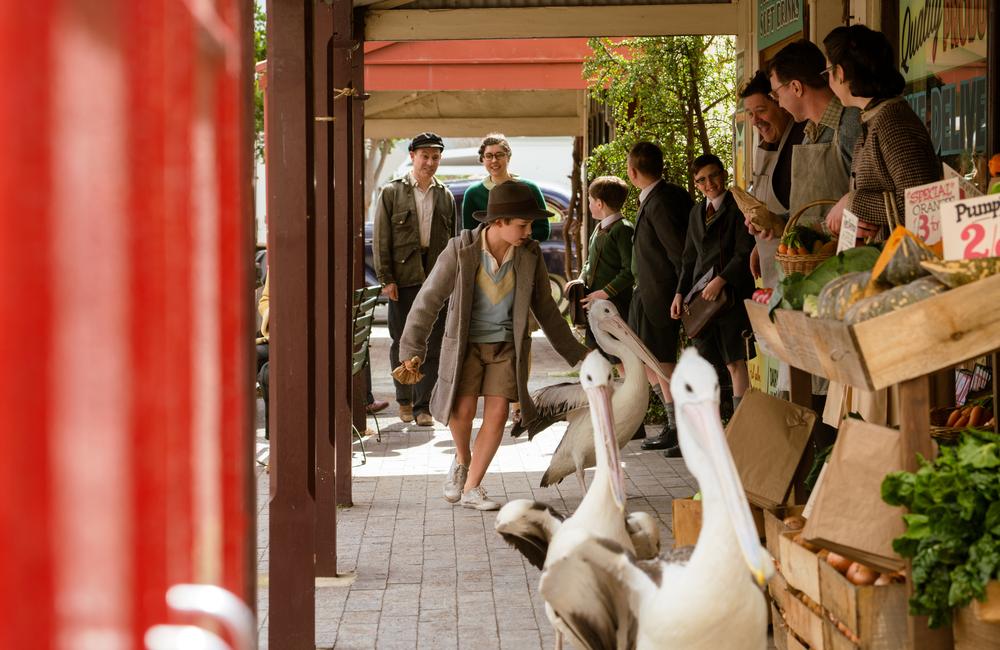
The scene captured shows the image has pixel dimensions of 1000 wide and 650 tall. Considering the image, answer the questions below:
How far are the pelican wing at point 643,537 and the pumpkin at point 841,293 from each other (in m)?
0.84

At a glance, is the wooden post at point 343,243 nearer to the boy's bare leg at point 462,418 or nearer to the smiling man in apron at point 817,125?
the boy's bare leg at point 462,418

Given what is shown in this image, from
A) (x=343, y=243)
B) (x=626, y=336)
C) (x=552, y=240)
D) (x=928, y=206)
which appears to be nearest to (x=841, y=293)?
(x=928, y=206)

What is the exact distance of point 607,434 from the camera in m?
3.61

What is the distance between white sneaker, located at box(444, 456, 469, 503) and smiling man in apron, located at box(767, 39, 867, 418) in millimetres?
2602

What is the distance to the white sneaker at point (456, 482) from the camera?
761cm

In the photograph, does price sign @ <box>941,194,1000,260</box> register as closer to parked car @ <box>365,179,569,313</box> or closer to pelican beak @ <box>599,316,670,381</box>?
pelican beak @ <box>599,316,670,381</box>

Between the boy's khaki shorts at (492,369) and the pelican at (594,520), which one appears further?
the boy's khaki shorts at (492,369)

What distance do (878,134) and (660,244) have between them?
442 cm

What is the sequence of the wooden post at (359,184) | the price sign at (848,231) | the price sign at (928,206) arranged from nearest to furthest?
the price sign at (928,206) → the price sign at (848,231) → the wooden post at (359,184)

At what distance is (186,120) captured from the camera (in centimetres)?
141

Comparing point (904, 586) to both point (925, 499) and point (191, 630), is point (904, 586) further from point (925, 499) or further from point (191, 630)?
point (191, 630)

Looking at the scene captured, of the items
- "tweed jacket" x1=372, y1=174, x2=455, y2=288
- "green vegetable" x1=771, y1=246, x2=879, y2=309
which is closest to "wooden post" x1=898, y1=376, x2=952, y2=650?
"green vegetable" x1=771, y1=246, x2=879, y2=309

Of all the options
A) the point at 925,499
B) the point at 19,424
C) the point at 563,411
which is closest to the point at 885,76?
the point at 925,499

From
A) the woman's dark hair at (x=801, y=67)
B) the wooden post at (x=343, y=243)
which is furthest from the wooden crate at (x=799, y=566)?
the wooden post at (x=343, y=243)
